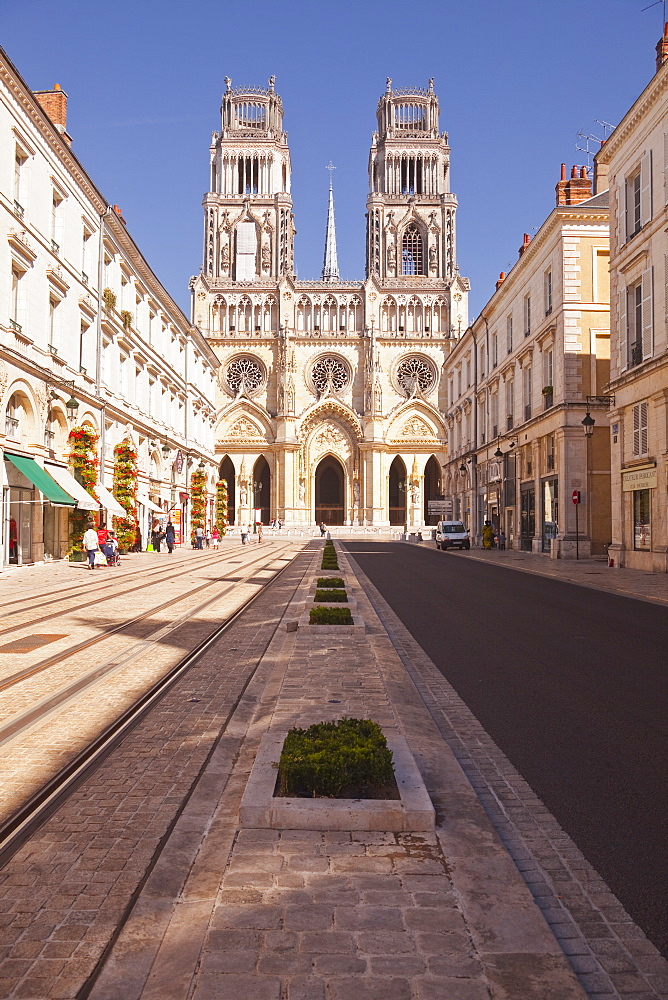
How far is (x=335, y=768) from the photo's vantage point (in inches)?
154

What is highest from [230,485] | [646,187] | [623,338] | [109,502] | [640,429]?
[646,187]

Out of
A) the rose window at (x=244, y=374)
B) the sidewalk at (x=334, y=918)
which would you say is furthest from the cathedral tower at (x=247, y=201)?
the sidewalk at (x=334, y=918)

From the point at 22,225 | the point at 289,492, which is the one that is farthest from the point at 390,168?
the point at 22,225

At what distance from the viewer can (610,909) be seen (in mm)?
3088

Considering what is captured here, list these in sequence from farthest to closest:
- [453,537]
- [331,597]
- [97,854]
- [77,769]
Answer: [453,537] < [331,597] < [77,769] < [97,854]

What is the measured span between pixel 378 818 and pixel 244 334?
74.8 metres

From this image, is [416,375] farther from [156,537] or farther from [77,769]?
[77,769]

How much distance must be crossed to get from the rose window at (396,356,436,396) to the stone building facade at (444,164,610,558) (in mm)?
33193

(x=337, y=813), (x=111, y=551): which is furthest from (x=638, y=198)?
(x=337, y=813)

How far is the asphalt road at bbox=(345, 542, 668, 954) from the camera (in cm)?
375

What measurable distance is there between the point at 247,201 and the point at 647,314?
62.9 meters

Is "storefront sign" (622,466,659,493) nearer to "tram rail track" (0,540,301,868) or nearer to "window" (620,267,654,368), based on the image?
"window" (620,267,654,368)

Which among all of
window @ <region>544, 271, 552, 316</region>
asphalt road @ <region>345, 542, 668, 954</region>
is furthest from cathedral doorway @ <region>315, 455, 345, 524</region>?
asphalt road @ <region>345, 542, 668, 954</region>

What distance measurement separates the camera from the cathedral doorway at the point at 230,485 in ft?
244
